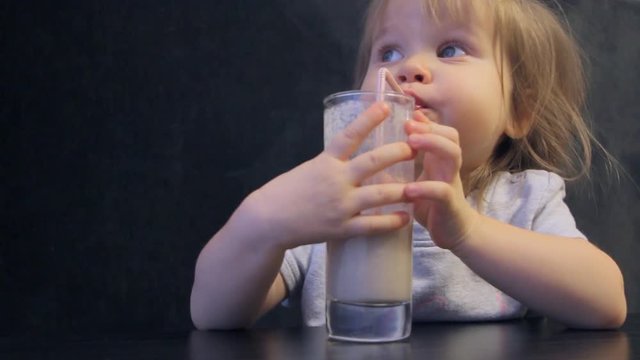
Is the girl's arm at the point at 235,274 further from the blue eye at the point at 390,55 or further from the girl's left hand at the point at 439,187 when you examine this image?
the blue eye at the point at 390,55

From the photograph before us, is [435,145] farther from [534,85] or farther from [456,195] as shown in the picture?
[534,85]

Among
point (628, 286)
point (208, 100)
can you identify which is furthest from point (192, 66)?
point (628, 286)

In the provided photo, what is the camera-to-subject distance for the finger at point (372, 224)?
61 centimetres

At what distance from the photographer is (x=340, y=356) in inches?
22.3

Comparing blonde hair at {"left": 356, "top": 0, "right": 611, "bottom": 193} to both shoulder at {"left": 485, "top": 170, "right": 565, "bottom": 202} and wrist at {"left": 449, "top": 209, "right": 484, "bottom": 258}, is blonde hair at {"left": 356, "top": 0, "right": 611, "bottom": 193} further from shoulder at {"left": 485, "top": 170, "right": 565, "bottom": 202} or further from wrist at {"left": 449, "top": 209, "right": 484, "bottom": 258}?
wrist at {"left": 449, "top": 209, "right": 484, "bottom": 258}

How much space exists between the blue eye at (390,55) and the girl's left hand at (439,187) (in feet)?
0.88

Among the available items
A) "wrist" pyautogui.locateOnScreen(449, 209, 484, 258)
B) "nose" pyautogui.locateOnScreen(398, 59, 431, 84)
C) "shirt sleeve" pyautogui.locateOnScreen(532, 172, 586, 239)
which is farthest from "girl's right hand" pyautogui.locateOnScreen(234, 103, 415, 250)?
"shirt sleeve" pyautogui.locateOnScreen(532, 172, 586, 239)

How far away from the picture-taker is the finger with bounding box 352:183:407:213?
0.61 m

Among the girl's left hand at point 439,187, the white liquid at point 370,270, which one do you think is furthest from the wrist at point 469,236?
the white liquid at point 370,270

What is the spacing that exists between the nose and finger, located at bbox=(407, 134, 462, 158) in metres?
0.24

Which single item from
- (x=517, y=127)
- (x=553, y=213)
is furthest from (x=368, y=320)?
(x=517, y=127)

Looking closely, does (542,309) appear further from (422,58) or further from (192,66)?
(192,66)

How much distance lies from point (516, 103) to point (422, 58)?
22 centimetres

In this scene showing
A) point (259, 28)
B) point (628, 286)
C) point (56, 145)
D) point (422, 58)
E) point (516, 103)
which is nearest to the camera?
point (422, 58)
